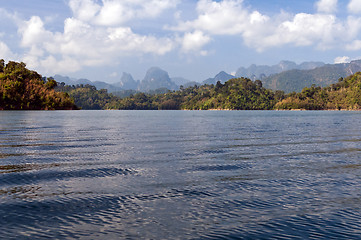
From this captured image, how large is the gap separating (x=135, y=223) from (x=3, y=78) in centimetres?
21308

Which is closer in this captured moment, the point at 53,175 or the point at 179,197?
the point at 179,197

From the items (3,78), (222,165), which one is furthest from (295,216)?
(3,78)

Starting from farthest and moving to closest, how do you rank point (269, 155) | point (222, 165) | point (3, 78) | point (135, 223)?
point (3, 78) → point (269, 155) → point (222, 165) → point (135, 223)

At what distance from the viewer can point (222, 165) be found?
2114cm

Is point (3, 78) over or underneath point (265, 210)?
over

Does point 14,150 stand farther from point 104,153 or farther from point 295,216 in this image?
point 295,216

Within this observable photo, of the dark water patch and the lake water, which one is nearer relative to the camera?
the lake water

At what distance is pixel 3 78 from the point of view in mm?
193500

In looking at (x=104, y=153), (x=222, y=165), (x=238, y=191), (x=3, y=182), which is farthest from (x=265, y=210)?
(x=104, y=153)

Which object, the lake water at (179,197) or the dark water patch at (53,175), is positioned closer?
the lake water at (179,197)

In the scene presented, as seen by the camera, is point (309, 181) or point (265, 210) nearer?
point (265, 210)

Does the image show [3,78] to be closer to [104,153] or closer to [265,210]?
[104,153]

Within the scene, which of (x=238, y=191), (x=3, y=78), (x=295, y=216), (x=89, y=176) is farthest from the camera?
(x=3, y=78)

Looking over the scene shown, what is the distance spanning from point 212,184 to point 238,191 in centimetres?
170
